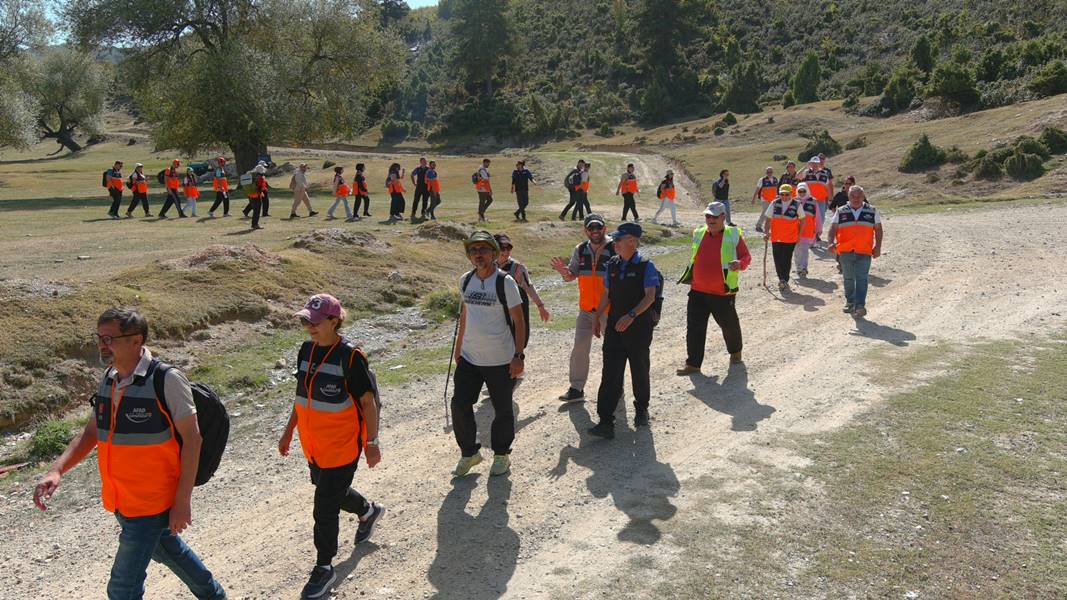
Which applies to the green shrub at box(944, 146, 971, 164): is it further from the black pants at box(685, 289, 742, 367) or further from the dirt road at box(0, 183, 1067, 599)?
the black pants at box(685, 289, 742, 367)

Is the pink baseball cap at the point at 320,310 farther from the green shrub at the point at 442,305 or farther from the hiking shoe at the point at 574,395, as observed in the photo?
the green shrub at the point at 442,305

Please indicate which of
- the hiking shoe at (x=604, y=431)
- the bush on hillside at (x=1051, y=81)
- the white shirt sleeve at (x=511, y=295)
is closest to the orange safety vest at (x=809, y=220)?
the hiking shoe at (x=604, y=431)

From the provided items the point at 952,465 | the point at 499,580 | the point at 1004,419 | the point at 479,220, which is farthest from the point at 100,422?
the point at 479,220

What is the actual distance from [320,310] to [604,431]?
10.8ft

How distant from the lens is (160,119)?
38875mm

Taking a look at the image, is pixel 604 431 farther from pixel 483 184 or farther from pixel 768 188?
pixel 483 184

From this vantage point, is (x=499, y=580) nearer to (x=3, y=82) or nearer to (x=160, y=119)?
(x=160, y=119)

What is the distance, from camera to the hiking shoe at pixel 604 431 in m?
7.31

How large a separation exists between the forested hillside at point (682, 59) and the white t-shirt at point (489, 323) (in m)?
49.2

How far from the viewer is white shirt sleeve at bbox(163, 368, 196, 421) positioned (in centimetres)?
420

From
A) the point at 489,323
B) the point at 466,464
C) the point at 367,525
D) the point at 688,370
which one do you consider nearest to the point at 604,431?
the point at 466,464

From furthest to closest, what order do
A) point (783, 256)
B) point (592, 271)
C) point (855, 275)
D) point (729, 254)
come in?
point (783, 256), point (855, 275), point (729, 254), point (592, 271)

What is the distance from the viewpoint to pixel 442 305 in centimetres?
1394

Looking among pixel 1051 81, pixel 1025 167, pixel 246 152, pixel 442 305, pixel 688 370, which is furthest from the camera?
pixel 246 152
